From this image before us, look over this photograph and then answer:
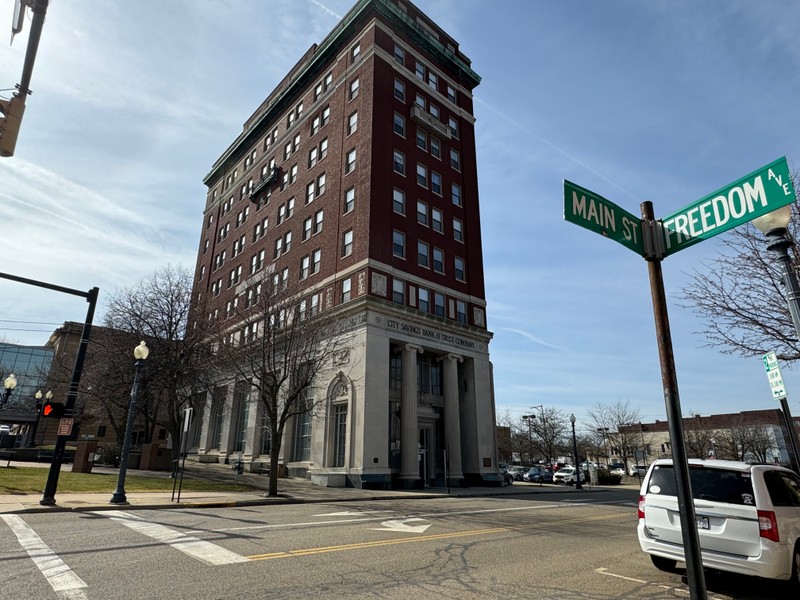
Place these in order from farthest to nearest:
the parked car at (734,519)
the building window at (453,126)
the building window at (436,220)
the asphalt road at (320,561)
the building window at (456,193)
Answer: the building window at (453,126) < the building window at (456,193) < the building window at (436,220) < the parked car at (734,519) < the asphalt road at (320,561)

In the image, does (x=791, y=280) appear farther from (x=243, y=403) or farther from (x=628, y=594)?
(x=243, y=403)

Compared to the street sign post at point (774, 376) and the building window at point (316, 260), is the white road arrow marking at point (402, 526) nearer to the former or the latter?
the street sign post at point (774, 376)

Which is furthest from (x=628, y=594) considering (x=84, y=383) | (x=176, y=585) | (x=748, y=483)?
(x=84, y=383)

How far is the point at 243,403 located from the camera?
134ft

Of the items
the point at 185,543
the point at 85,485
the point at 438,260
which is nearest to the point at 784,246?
the point at 185,543

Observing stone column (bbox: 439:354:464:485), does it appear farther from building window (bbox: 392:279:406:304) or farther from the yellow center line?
the yellow center line

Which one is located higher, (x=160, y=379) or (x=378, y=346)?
(x=378, y=346)

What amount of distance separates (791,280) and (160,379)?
31.4 meters

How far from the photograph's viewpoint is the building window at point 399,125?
35.2m

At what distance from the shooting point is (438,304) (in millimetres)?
33531

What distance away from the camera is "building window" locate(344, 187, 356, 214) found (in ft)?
109

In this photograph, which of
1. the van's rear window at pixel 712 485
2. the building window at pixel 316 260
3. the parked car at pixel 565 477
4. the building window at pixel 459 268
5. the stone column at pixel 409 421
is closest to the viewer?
the van's rear window at pixel 712 485

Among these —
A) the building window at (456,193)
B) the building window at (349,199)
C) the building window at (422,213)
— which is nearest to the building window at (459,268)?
the building window at (422,213)

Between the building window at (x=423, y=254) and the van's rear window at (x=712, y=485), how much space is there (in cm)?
2621
